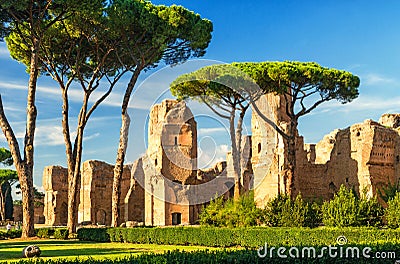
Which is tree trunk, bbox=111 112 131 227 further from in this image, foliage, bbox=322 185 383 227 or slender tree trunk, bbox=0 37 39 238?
foliage, bbox=322 185 383 227

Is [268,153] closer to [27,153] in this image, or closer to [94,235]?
[94,235]

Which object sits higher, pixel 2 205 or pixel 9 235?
pixel 2 205

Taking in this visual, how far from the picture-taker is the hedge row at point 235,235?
12.8 metres

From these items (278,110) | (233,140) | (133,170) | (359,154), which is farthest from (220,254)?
(278,110)

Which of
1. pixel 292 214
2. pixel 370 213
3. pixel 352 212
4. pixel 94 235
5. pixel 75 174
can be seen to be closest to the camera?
pixel 352 212

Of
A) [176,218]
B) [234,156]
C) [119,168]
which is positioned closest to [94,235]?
[119,168]

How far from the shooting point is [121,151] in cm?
2014

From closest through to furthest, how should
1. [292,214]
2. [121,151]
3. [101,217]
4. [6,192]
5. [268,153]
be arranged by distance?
[292,214] < [121,151] < [268,153] < [101,217] < [6,192]

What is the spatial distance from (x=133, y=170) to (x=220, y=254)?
25657mm

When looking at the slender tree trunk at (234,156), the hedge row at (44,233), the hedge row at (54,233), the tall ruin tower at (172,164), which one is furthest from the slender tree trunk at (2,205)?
the slender tree trunk at (234,156)

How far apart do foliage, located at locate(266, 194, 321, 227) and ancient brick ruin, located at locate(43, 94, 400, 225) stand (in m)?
7.10

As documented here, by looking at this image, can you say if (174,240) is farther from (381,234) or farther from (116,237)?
(381,234)

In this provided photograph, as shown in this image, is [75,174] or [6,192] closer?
[75,174]

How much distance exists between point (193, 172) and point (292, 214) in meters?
13.5
